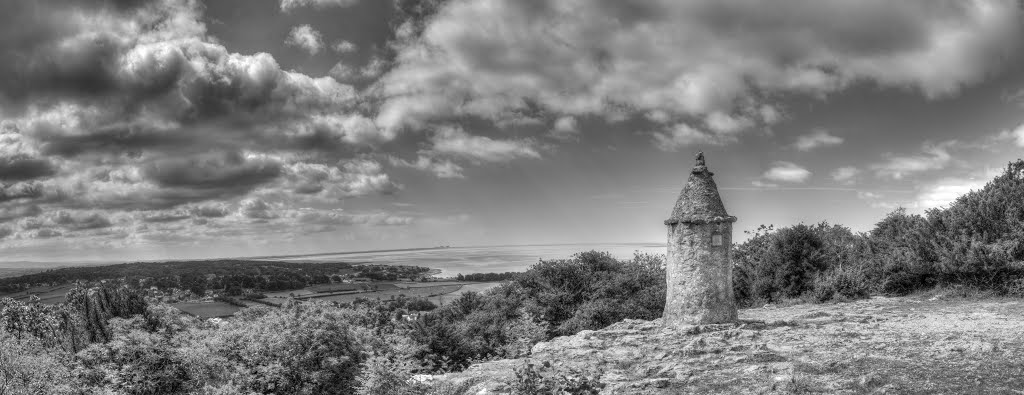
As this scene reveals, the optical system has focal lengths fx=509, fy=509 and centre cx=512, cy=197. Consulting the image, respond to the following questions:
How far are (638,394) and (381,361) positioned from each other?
166 inches

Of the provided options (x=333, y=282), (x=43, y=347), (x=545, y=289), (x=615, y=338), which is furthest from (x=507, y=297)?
(x=333, y=282)

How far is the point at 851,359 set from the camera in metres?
8.39

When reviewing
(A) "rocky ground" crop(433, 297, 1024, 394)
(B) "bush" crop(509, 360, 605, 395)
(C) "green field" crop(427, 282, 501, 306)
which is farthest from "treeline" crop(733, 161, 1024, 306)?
(C) "green field" crop(427, 282, 501, 306)

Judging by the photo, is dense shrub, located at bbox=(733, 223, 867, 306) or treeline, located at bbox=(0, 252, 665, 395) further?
dense shrub, located at bbox=(733, 223, 867, 306)

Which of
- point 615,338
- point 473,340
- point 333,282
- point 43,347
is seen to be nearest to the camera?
point 615,338

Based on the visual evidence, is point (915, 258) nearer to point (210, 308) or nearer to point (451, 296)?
point (451, 296)

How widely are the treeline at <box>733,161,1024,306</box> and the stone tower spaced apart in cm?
881

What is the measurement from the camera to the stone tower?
1250cm

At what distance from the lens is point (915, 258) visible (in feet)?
62.6

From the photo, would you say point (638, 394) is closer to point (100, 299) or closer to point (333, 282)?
point (100, 299)

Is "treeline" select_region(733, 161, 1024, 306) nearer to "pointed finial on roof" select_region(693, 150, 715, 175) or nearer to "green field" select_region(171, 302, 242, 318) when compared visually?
"pointed finial on roof" select_region(693, 150, 715, 175)

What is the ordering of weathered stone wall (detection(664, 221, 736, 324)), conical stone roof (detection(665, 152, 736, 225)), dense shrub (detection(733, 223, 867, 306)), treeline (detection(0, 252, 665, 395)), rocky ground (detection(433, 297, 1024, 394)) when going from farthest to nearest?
dense shrub (detection(733, 223, 867, 306)), conical stone roof (detection(665, 152, 736, 225)), weathered stone wall (detection(664, 221, 736, 324)), treeline (detection(0, 252, 665, 395)), rocky ground (detection(433, 297, 1024, 394))

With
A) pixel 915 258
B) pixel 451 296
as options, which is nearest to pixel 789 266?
pixel 915 258

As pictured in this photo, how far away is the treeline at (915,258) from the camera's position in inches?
665
